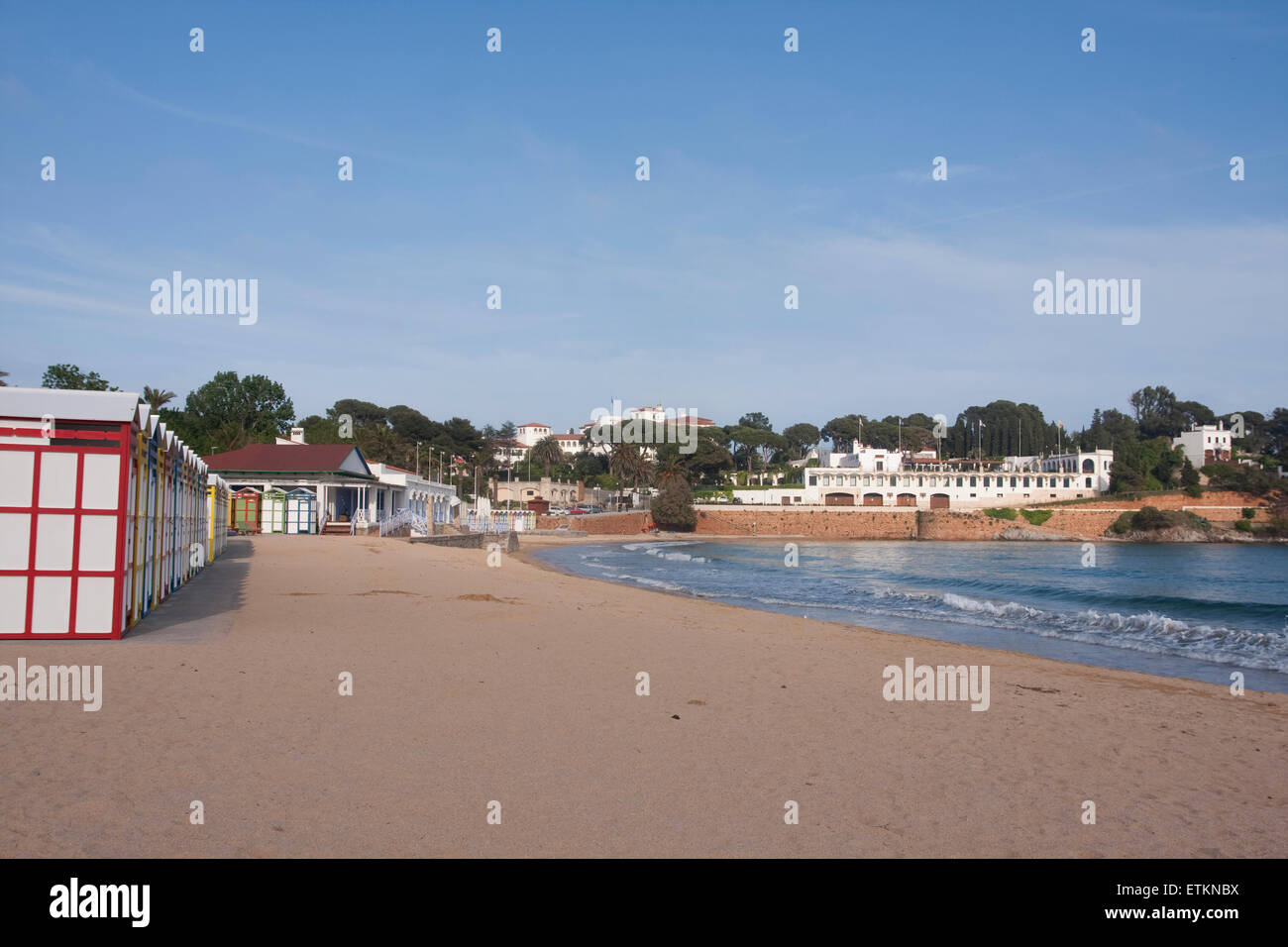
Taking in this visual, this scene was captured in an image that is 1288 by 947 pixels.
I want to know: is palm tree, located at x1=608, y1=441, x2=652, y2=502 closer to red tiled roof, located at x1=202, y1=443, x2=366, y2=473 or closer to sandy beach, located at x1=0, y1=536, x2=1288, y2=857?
red tiled roof, located at x1=202, y1=443, x2=366, y2=473

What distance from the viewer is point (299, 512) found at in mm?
41656

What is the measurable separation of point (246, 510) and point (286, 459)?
3677 mm

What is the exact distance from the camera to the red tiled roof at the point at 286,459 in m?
43.1

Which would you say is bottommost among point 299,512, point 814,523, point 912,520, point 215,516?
point 814,523

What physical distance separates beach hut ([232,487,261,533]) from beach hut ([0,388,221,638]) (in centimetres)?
3279

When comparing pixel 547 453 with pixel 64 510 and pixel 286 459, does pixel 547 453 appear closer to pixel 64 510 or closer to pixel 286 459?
pixel 286 459

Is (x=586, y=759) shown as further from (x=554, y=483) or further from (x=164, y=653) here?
(x=554, y=483)

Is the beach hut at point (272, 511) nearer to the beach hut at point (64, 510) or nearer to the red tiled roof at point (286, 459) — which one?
the red tiled roof at point (286, 459)

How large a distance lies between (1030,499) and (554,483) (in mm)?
60158

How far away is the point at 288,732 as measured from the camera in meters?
6.82

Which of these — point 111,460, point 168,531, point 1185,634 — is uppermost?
point 111,460

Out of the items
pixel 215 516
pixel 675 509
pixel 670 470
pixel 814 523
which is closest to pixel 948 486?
pixel 814 523
